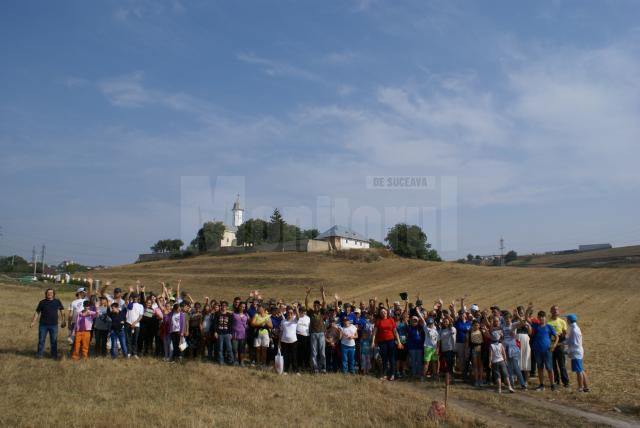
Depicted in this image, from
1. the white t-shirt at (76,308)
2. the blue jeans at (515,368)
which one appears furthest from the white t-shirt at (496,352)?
the white t-shirt at (76,308)

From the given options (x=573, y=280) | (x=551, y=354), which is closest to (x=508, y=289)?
(x=573, y=280)

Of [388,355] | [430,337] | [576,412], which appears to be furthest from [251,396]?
[576,412]

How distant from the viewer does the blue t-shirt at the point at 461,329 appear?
13.0 metres

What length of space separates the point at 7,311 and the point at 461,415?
2156cm

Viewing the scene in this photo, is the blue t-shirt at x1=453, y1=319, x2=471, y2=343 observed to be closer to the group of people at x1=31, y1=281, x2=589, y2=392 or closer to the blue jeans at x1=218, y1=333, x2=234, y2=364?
the group of people at x1=31, y1=281, x2=589, y2=392

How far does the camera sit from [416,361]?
13023 mm

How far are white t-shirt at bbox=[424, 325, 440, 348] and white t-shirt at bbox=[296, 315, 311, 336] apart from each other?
3.14m

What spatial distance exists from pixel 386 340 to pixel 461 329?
203 cm

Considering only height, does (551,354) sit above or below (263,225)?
below

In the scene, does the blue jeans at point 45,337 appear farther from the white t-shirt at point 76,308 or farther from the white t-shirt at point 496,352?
the white t-shirt at point 496,352

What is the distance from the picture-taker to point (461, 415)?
8.82 metres

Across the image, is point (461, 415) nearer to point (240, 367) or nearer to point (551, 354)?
point (551, 354)

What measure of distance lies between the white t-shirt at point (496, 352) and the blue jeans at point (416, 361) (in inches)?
72.5

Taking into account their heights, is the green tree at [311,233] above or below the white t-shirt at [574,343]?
above
